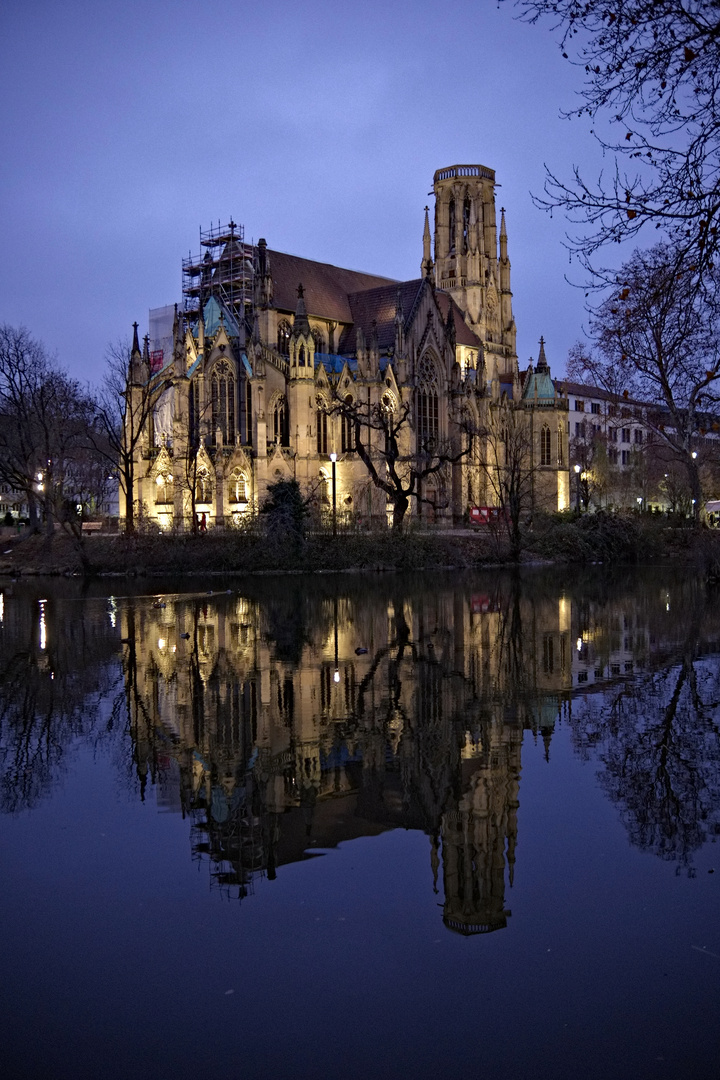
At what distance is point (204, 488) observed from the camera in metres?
64.4

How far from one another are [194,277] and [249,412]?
962 inches

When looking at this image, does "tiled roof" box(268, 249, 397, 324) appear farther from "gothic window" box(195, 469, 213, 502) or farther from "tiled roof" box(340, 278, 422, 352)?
"gothic window" box(195, 469, 213, 502)

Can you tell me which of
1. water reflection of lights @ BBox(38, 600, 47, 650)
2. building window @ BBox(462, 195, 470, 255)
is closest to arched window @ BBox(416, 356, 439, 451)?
building window @ BBox(462, 195, 470, 255)

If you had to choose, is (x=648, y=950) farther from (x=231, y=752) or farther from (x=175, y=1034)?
(x=231, y=752)

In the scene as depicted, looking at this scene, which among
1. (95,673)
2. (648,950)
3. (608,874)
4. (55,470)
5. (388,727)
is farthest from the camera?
(55,470)

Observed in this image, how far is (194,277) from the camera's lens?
280 feet

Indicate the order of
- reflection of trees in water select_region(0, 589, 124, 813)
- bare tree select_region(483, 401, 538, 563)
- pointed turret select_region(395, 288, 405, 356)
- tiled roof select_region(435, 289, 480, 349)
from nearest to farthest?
reflection of trees in water select_region(0, 589, 124, 813)
bare tree select_region(483, 401, 538, 563)
pointed turret select_region(395, 288, 405, 356)
tiled roof select_region(435, 289, 480, 349)

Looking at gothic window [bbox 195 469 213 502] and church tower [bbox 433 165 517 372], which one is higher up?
church tower [bbox 433 165 517 372]

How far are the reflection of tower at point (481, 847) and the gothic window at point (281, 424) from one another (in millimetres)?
58394

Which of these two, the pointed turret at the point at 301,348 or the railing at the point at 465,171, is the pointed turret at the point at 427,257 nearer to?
the railing at the point at 465,171

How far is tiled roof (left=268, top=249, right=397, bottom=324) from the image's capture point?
242 feet

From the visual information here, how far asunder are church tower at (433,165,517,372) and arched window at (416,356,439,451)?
59.5ft

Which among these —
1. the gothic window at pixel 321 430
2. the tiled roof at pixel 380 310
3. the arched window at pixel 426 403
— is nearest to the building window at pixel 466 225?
the tiled roof at pixel 380 310

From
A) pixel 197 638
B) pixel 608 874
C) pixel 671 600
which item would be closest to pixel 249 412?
pixel 671 600
